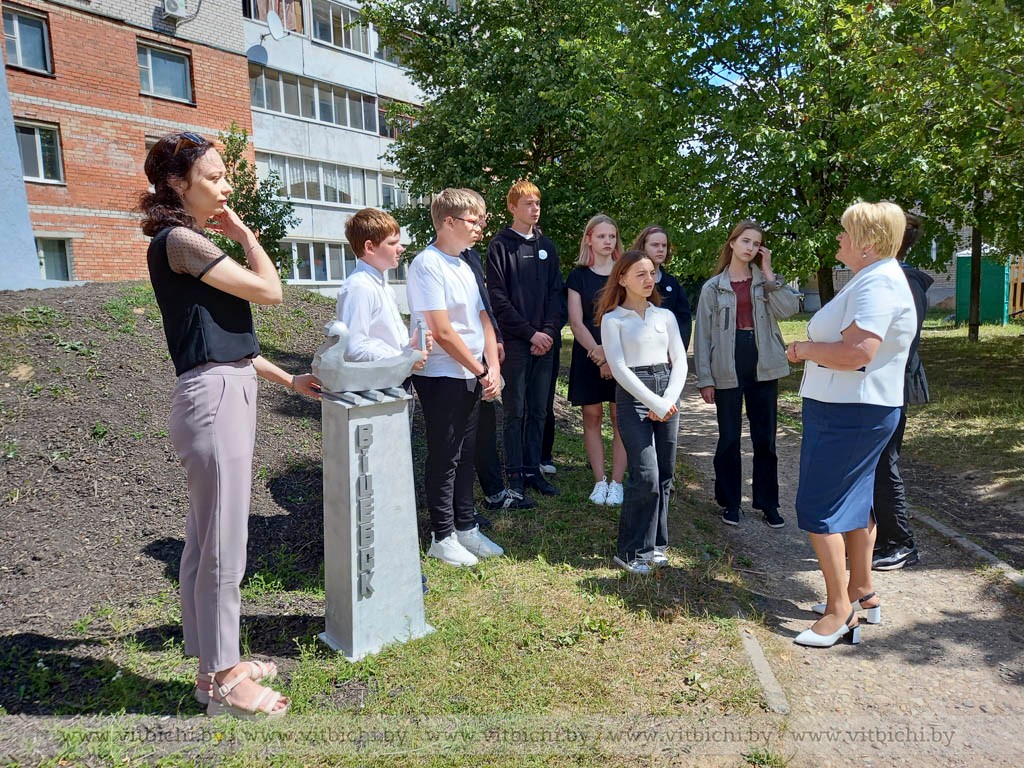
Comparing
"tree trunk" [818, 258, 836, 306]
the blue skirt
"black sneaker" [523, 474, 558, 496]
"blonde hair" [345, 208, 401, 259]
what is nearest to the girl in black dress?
"black sneaker" [523, 474, 558, 496]

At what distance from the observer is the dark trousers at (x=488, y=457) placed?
5.18 metres

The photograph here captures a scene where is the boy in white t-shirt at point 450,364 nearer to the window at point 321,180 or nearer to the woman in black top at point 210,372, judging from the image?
the woman in black top at point 210,372

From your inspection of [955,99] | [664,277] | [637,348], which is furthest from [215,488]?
[955,99]

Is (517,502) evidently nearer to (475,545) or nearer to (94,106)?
(475,545)

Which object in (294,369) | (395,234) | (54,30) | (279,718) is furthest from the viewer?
(54,30)

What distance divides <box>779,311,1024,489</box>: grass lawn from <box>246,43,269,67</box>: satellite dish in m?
21.0

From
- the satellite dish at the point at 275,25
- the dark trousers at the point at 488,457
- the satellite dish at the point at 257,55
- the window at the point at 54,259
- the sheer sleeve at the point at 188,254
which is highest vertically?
the satellite dish at the point at 275,25

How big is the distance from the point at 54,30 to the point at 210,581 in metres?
22.7

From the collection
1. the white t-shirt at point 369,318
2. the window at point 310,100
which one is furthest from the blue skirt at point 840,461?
the window at point 310,100

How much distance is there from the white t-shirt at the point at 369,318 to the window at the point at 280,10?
25958mm

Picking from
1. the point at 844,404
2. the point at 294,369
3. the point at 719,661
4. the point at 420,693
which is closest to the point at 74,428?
the point at 294,369

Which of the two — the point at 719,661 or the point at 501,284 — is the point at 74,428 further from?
the point at 719,661

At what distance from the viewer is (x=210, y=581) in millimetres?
2885

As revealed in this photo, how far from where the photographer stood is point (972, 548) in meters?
4.97
